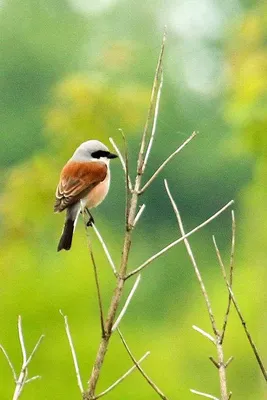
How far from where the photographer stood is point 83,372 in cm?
1570

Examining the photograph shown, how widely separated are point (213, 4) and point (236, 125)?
2604 cm

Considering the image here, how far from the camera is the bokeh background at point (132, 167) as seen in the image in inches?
337

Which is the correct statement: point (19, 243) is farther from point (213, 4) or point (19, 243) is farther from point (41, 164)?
point (213, 4)

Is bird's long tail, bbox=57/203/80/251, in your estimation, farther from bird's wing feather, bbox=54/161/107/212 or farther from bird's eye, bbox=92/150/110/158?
bird's eye, bbox=92/150/110/158

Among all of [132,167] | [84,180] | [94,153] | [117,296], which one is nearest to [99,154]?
[94,153]

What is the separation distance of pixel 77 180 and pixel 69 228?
0.36m

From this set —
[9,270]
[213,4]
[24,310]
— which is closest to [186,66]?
[213,4]

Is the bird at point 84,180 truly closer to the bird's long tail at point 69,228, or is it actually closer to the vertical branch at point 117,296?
the bird's long tail at point 69,228

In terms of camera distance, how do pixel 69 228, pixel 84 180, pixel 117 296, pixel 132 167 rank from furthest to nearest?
pixel 132 167, pixel 84 180, pixel 69 228, pixel 117 296

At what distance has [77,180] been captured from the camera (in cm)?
457

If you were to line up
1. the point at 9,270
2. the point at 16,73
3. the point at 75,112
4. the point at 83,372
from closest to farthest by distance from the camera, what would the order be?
the point at 75,112 < the point at 9,270 < the point at 83,372 < the point at 16,73

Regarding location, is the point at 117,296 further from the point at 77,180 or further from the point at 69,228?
the point at 77,180

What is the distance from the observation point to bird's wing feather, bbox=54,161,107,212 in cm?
445

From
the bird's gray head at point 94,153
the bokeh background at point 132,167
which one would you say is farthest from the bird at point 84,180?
the bokeh background at point 132,167
